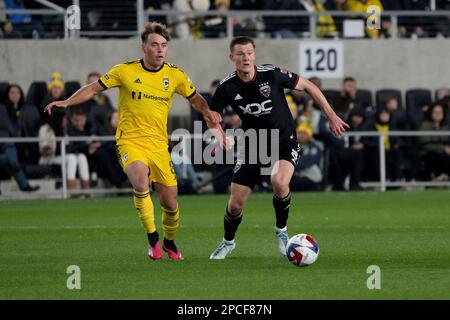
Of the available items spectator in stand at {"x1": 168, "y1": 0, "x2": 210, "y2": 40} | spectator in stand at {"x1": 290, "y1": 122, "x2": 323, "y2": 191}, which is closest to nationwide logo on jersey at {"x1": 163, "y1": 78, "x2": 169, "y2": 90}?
spectator in stand at {"x1": 290, "y1": 122, "x2": 323, "y2": 191}

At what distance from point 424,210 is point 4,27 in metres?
10.4

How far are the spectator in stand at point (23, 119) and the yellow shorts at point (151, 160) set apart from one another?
10.1 meters

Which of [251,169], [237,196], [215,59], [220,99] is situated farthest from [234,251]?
[215,59]

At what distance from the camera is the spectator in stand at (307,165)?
24125 millimetres

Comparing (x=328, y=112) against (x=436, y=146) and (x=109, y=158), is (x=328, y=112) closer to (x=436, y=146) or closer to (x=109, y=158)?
(x=109, y=158)

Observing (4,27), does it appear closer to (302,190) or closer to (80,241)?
(302,190)

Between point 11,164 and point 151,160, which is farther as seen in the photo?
point 11,164

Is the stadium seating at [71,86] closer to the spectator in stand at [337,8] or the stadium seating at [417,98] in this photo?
the spectator in stand at [337,8]

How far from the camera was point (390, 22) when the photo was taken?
28594 mm

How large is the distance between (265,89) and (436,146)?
11572mm

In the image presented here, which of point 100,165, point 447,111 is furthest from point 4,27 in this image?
point 447,111

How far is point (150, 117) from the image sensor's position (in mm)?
13688

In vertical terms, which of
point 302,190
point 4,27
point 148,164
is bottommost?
point 302,190

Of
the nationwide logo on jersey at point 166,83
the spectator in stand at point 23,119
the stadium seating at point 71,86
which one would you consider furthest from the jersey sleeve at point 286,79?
the stadium seating at point 71,86
